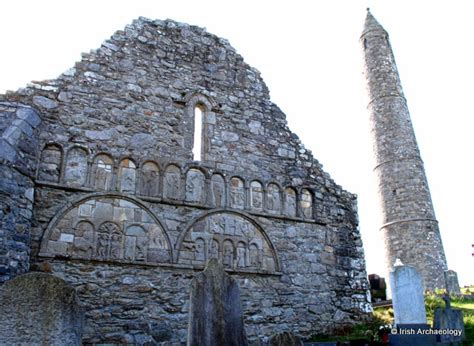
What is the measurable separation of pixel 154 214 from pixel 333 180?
173 inches

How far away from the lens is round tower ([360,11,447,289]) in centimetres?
1948

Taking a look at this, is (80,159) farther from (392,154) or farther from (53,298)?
(392,154)

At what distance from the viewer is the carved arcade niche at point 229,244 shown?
8.72 m

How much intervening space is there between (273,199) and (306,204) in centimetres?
82

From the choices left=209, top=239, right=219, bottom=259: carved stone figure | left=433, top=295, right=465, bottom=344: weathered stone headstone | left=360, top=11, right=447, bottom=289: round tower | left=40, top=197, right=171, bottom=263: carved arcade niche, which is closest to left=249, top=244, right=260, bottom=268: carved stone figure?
left=209, top=239, right=219, bottom=259: carved stone figure

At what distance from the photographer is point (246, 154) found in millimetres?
10086

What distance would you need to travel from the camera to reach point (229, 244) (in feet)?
30.0

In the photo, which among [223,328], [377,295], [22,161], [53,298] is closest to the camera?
[53,298]

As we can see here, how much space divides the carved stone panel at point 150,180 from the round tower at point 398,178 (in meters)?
13.9

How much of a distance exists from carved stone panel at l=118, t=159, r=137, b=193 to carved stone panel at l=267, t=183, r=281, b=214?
2798mm

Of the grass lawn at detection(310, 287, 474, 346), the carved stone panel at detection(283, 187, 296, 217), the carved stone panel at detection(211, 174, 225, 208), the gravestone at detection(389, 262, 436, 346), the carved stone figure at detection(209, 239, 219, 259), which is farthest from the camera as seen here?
the carved stone panel at detection(283, 187, 296, 217)

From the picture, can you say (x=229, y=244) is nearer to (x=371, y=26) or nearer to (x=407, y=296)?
(x=407, y=296)

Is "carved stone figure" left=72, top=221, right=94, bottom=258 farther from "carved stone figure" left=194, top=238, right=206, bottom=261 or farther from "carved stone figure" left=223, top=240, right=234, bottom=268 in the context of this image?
"carved stone figure" left=223, top=240, right=234, bottom=268

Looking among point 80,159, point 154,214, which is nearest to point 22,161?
point 80,159
